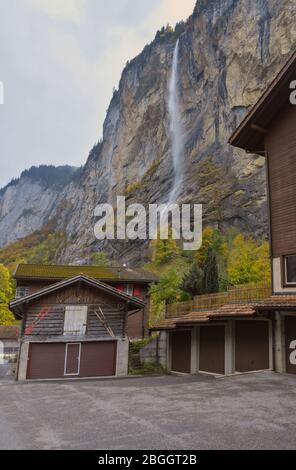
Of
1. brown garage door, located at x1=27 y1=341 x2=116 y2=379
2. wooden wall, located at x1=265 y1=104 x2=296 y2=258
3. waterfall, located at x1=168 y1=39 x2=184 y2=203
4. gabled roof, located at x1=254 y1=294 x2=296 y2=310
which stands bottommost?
brown garage door, located at x1=27 y1=341 x2=116 y2=379

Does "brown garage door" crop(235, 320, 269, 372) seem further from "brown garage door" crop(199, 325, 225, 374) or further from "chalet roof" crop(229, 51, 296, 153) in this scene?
"chalet roof" crop(229, 51, 296, 153)

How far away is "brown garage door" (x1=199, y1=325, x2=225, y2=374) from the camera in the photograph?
20.0 meters

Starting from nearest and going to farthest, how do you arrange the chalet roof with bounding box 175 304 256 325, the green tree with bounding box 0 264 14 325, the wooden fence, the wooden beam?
the chalet roof with bounding box 175 304 256 325, the wooden fence, the wooden beam, the green tree with bounding box 0 264 14 325

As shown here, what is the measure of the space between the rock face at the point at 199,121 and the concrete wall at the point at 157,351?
33.0 metres

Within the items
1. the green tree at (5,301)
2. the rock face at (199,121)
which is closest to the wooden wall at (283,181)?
the rock face at (199,121)

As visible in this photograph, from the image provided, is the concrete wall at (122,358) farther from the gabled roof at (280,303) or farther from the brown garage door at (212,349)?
the gabled roof at (280,303)

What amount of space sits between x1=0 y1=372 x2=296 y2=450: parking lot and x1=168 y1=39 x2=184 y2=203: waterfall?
5808cm

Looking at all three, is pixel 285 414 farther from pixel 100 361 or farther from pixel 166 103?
pixel 166 103

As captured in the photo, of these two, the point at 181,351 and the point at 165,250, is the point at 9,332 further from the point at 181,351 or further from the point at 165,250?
the point at 181,351

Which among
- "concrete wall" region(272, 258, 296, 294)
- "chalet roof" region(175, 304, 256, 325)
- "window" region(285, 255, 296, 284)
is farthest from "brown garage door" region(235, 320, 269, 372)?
"window" region(285, 255, 296, 284)

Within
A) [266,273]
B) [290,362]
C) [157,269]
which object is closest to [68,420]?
[290,362]

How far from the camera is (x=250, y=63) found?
236ft

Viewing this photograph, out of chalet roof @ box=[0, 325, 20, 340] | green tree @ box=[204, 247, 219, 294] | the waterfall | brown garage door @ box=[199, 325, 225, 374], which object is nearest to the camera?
brown garage door @ box=[199, 325, 225, 374]

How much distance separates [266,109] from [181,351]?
15290 millimetres
